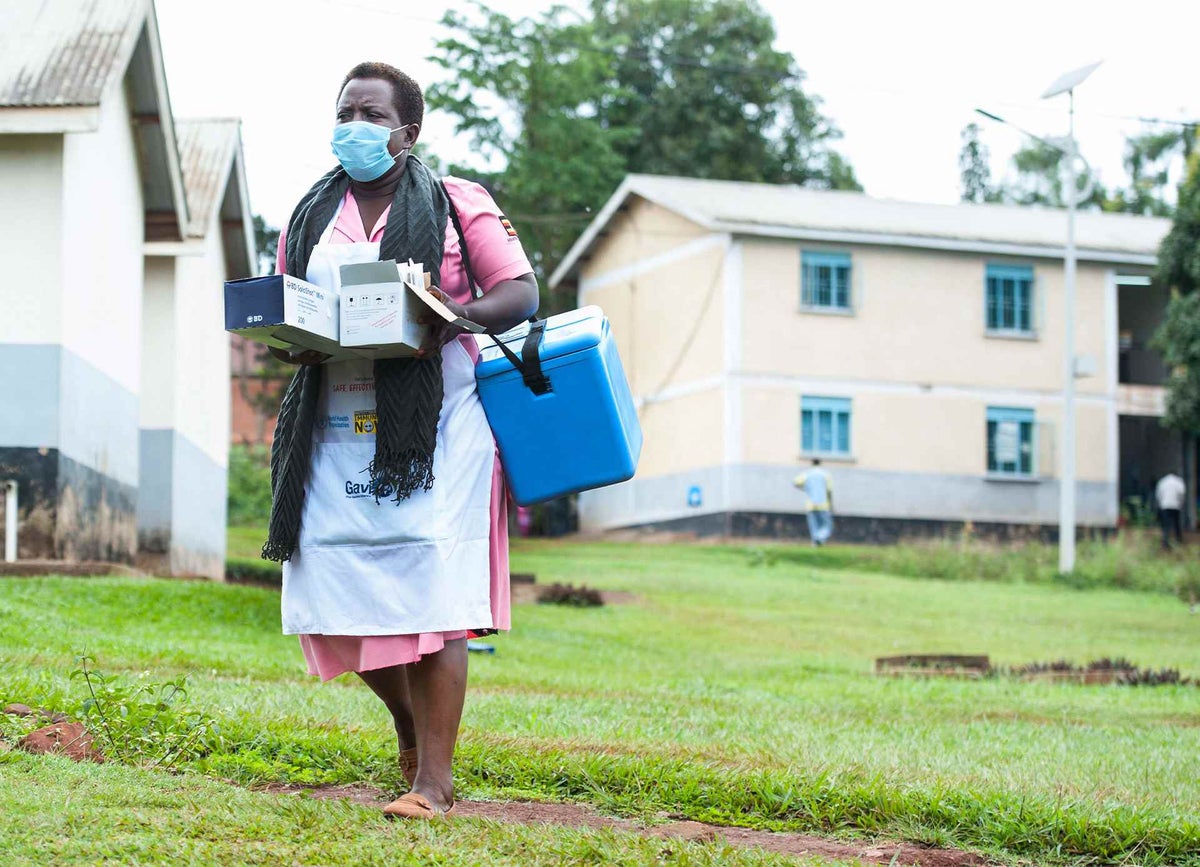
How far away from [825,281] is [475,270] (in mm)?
32269

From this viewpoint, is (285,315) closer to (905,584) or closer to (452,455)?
(452,455)

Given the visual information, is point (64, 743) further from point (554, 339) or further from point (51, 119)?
point (51, 119)

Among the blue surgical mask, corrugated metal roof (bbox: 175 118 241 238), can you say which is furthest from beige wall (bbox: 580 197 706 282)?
the blue surgical mask

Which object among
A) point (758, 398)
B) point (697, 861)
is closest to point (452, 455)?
point (697, 861)

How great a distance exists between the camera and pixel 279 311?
4695mm

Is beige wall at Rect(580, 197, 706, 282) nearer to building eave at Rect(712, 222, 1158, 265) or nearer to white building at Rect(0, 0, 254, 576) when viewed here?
building eave at Rect(712, 222, 1158, 265)

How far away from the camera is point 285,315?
15.4 feet

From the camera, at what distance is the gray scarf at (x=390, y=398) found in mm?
4996

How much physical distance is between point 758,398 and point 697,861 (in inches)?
1257

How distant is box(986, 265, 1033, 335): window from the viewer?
3800cm

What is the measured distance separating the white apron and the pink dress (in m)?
0.07

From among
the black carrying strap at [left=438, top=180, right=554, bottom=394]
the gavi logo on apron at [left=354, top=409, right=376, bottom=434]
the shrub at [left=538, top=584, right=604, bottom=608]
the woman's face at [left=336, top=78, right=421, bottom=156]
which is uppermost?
the woman's face at [left=336, top=78, right=421, bottom=156]

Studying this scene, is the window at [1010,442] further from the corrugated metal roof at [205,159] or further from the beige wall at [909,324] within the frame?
the corrugated metal roof at [205,159]

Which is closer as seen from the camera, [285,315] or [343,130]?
[285,315]
